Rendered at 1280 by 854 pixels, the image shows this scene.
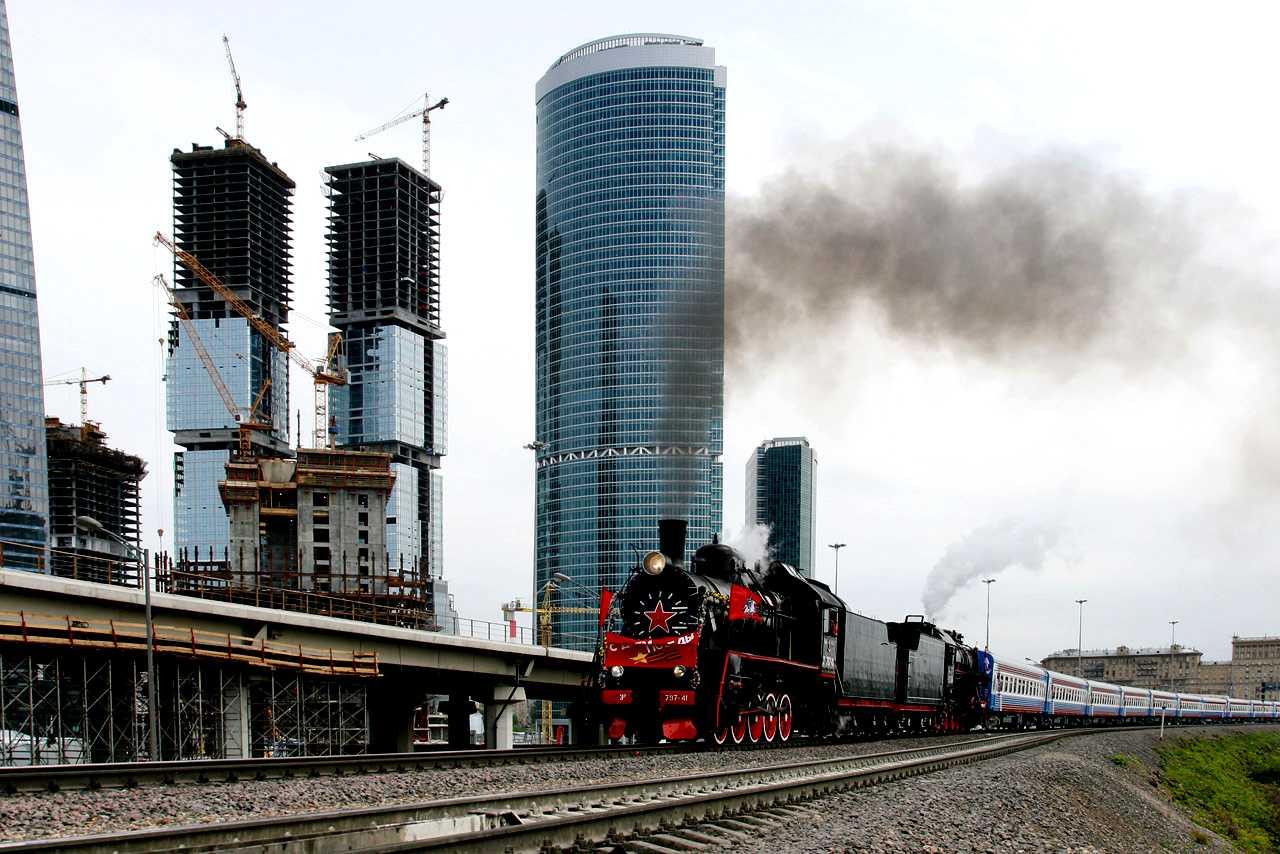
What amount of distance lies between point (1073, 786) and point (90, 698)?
40.4 metres

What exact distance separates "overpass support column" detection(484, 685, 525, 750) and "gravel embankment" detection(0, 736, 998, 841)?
99.2ft

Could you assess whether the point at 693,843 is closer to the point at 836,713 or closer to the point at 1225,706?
the point at 836,713

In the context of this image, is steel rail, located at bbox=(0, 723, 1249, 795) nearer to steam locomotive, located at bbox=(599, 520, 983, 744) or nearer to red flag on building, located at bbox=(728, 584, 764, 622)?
steam locomotive, located at bbox=(599, 520, 983, 744)

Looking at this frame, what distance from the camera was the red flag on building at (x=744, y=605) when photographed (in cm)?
3203

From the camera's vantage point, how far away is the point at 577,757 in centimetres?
2734

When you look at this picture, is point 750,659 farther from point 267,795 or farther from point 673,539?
point 267,795

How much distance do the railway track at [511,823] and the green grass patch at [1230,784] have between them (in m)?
17.8

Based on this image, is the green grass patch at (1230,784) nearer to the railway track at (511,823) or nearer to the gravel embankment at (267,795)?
the gravel embankment at (267,795)

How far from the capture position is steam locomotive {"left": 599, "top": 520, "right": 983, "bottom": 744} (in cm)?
3072

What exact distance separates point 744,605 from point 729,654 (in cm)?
204

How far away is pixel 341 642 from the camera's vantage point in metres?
45.1

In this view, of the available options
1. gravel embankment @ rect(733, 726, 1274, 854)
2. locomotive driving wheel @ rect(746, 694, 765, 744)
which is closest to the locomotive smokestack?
locomotive driving wheel @ rect(746, 694, 765, 744)

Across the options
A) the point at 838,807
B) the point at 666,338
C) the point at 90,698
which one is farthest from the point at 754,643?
the point at 90,698

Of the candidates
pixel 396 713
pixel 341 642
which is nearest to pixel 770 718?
pixel 341 642
